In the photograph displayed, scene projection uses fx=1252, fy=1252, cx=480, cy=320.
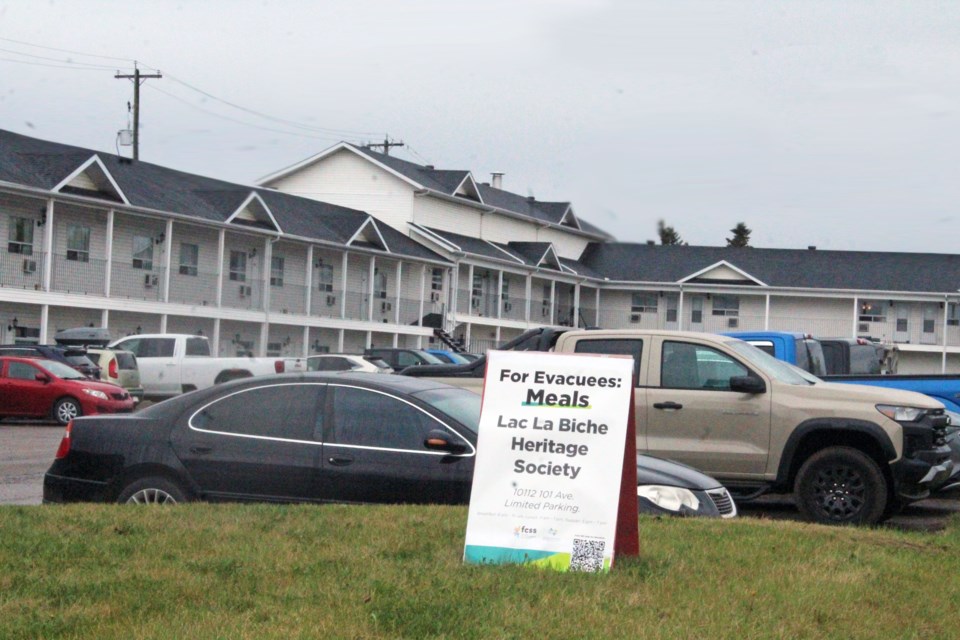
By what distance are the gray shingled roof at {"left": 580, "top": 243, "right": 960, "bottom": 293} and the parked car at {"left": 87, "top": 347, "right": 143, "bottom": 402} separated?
36.2m

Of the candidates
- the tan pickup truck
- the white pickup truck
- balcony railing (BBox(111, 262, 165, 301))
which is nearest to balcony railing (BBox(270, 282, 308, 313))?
balcony railing (BBox(111, 262, 165, 301))

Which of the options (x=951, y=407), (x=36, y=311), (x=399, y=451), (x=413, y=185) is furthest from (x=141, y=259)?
(x=399, y=451)

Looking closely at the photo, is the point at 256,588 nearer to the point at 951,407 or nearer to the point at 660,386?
the point at 660,386

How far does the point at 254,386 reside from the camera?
995cm

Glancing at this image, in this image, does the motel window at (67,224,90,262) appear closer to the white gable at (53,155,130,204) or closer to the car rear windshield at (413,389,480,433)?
the white gable at (53,155,130,204)

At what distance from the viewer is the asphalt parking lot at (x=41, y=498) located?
1320 cm

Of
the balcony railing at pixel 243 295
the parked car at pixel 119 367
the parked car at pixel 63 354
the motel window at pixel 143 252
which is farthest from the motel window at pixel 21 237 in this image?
the balcony railing at pixel 243 295

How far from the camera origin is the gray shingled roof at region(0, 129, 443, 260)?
3713cm

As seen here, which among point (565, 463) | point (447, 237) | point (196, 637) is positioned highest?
point (447, 237)

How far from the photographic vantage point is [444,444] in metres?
9.32

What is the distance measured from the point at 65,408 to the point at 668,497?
1987 cm

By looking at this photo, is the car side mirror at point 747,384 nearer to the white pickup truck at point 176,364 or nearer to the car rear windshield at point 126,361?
the white pickup truck at point 176,364

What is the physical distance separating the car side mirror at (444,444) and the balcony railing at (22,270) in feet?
93.8

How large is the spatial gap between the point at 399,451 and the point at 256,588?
9.57ft
